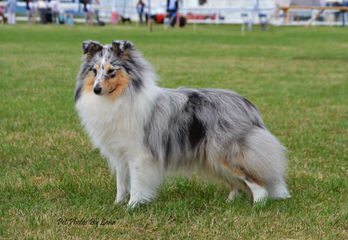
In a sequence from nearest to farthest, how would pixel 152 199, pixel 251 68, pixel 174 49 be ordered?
pixel 152 199 → pixel 251 68 → pixel 174 49

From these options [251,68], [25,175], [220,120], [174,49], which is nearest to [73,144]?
[25,175]

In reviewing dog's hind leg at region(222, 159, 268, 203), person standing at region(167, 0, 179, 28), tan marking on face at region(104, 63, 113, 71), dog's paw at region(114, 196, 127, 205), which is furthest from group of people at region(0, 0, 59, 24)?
dog's hind leg at region(222, 159, 268, 203)

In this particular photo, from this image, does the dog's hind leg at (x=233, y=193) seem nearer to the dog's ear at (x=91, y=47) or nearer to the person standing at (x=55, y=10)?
the dog's ear at (x=91, y=47)

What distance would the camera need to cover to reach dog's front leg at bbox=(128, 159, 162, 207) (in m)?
4.38

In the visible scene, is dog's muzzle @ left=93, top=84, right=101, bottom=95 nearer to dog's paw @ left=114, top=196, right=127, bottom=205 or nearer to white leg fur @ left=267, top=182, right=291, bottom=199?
dog's paw @ left=114, top=196, right=127, bottom=205

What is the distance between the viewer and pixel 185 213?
13.8 ft

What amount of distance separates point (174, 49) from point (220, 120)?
15809 millimetres

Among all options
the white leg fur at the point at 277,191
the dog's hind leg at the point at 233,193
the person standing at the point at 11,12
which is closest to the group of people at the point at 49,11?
the person standing at the point at 11,12

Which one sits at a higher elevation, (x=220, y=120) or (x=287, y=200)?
(x=220, y=120)

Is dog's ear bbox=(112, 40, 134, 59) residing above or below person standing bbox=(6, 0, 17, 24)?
above

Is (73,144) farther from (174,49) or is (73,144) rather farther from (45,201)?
(174,49)

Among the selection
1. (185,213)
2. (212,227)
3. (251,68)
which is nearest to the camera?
(212,227)

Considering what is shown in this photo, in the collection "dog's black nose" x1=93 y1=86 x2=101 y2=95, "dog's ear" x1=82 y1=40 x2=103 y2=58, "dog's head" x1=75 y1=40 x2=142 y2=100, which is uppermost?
"dog's ear" x1=82 y1=40 x2=103 y2=58

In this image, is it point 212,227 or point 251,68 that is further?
point 251,68
